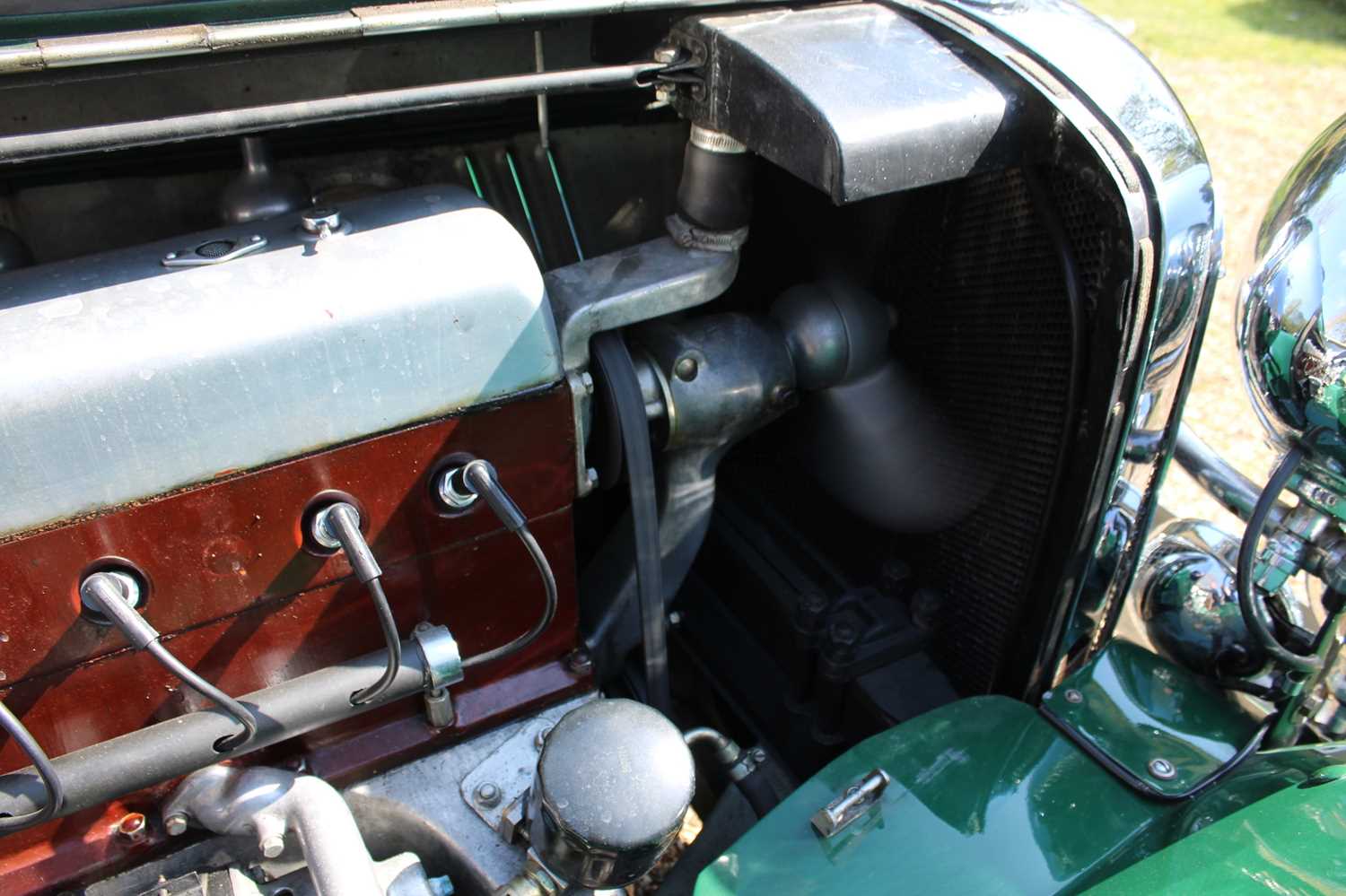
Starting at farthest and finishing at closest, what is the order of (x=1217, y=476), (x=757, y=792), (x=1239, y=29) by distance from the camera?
(x=1239, y=29) → (x=1217, y=476) → (x=757, y=792)

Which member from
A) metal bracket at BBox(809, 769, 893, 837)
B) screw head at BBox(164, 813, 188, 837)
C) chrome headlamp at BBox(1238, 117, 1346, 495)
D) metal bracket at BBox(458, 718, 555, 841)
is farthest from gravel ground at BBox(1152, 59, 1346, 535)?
screw head at BBox(164, 813, 188, 837)

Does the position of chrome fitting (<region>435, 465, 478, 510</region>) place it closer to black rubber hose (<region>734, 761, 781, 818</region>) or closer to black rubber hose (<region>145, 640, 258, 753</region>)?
black rubber hose (<region>145, 640, 258, 753</region>)

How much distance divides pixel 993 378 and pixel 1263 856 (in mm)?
562

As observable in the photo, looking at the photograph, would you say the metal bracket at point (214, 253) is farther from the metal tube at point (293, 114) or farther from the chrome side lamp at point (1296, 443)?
the chrome side lamp at point (1296, 443)

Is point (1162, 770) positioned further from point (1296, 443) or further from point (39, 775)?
point (39, 775)

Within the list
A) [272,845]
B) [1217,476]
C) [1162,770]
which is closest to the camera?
[272,845]

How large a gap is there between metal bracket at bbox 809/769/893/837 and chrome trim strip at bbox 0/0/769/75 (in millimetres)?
833

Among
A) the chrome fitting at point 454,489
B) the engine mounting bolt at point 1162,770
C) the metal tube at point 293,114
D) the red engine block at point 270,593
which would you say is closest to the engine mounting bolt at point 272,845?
the red engine block at point 270,593

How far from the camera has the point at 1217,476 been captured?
140cm

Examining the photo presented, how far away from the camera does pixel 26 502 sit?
867mm

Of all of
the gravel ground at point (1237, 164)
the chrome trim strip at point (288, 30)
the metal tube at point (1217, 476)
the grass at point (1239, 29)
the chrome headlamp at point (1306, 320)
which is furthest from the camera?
the grass at point (1239, 29)

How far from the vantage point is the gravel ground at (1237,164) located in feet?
8.89

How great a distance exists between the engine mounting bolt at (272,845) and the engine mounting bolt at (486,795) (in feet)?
0.70

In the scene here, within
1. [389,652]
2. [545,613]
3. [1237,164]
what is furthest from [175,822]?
[1237,164]
